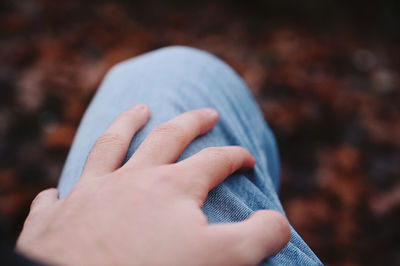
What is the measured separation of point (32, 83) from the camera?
6.33 ft

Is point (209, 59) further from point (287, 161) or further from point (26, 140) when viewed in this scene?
point (26, 140)

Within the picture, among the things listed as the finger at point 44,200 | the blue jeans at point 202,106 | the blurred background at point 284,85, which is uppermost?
the blue jeans at point 202,106

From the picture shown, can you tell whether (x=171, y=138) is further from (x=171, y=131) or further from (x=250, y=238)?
(x=250, y=238)

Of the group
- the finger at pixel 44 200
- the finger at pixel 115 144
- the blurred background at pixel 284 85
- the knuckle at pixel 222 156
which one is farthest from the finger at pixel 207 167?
the blurred background at pixel 284 85

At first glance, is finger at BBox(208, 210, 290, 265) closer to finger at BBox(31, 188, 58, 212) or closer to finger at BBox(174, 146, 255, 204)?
finger at BBox(174, 146, 255, 204)

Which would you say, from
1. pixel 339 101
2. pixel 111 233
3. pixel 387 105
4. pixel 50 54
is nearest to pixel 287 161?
pixel 339 101

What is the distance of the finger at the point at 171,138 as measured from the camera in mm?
523

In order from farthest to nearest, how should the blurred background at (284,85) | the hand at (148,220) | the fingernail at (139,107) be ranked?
the blurred background at (284,85) < the fingernail at (139,107) < the hand at (148,220)

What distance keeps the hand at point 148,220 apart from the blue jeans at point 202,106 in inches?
2.7

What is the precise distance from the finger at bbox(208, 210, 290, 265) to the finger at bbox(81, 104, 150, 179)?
23 centimetres

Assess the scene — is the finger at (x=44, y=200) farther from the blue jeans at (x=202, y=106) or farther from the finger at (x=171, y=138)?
the finger at (x=171, y=138)

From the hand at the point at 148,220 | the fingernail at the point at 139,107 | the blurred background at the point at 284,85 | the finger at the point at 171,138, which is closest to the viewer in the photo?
the hand at the point at 148,220

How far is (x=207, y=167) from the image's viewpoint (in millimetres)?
505

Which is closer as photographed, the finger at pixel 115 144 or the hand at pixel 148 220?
the hand at pixel 148 220
